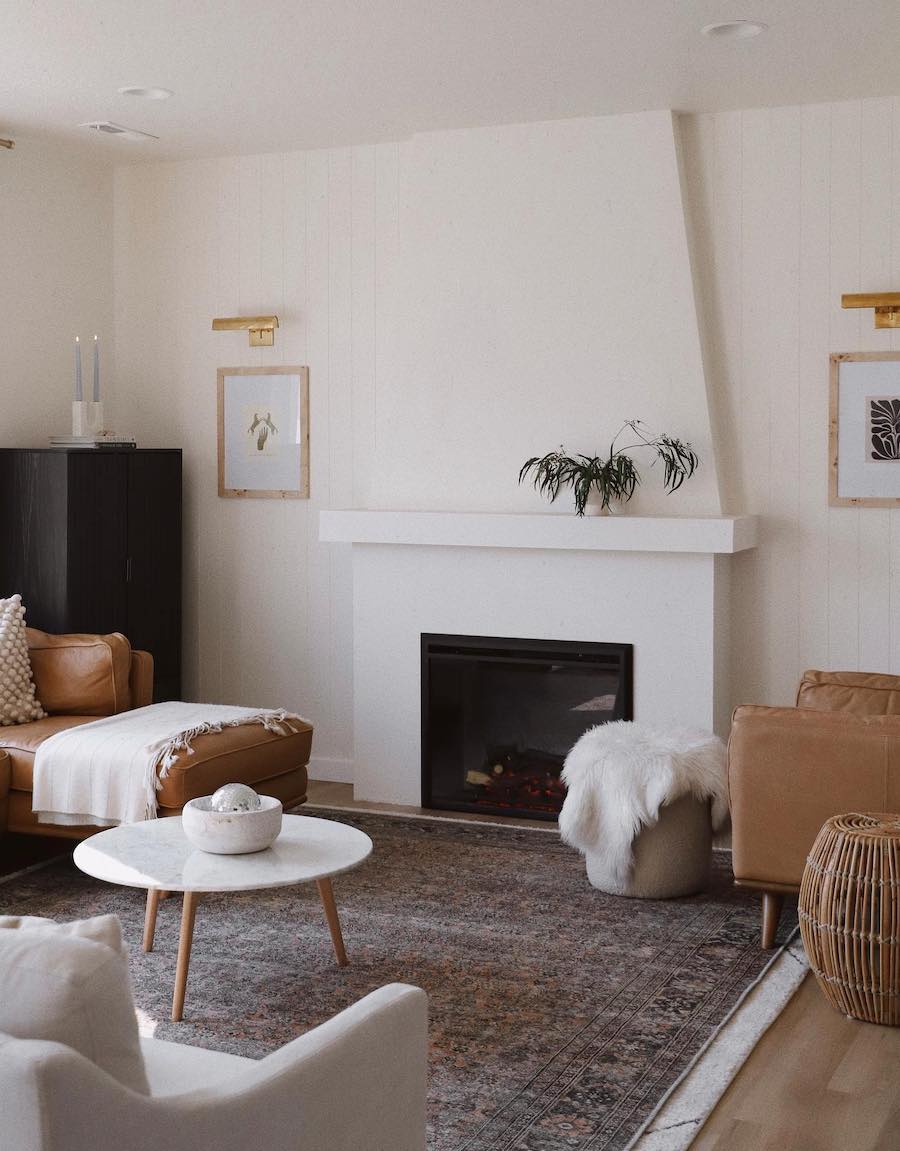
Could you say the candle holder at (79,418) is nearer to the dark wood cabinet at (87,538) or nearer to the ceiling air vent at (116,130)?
the dark wood cabinet at (87,538)

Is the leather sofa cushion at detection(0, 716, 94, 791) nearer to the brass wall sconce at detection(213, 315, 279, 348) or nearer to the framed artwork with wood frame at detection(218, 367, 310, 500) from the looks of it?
the framed artwork with wood frame at detection(218, 367, 310, 500)

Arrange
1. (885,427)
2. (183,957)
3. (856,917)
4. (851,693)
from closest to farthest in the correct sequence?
1. (856,917)
2. (183,957)
3. (851,693)
4. (885,427)

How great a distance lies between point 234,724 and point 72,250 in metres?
2.68

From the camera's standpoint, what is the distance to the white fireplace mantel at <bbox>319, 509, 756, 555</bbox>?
486 cm

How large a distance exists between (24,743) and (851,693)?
2.76 metres

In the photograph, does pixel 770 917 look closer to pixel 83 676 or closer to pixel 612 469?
pixel 612 469

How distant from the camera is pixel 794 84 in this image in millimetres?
4699

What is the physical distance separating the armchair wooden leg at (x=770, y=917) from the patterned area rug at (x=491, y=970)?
0.06 metres

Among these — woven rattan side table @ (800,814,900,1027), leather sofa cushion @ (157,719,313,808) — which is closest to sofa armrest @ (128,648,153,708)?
leather sofa cushion @ (157,719,313,808)

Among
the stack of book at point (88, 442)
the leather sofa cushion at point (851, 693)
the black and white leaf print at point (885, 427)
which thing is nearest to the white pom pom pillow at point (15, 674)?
the stack of book at point (88, 442)

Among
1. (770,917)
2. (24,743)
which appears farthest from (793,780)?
(24,743)

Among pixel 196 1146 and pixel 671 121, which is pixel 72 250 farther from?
pixel 196 1146

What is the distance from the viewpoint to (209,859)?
3369 millimetres

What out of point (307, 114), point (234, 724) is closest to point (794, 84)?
point (307, 114)
